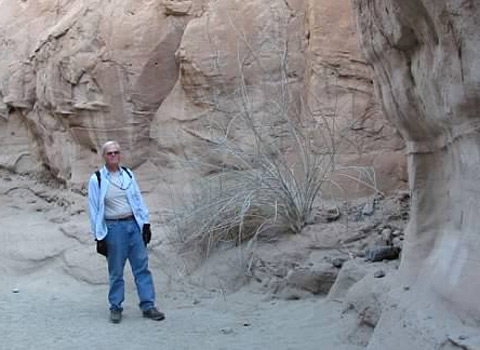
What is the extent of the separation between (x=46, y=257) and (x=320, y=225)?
3.43 meters

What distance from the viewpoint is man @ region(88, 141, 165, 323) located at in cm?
755

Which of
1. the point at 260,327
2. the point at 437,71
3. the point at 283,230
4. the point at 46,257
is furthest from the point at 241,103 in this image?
the point at 437,71

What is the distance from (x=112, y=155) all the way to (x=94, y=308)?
165 cm

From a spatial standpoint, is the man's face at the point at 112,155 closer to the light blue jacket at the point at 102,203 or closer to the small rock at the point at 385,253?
the light blue jacket at the point at 102,203

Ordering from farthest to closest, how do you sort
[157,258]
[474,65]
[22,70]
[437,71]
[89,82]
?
[22,70], [89,82], [157,258], [437,71], [474,65]

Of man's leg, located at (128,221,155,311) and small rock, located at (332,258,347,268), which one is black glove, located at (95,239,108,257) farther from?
small rock, located at (332,258,347,268)

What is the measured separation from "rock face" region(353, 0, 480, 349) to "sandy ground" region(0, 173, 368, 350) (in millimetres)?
1170

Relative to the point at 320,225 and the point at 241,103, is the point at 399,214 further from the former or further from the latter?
the point at 241,103

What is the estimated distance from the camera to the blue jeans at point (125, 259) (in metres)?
7.58

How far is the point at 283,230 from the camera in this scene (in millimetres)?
8938

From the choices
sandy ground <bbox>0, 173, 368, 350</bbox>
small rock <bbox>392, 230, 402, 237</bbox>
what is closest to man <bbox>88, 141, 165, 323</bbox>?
sandy ground <bbox>0, 173, 368, 350</bbox>

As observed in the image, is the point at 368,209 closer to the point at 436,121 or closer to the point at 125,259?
the point at 125,259

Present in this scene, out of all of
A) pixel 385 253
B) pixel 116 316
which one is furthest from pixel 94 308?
pixel 385 253

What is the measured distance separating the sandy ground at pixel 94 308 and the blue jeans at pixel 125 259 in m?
0.21
